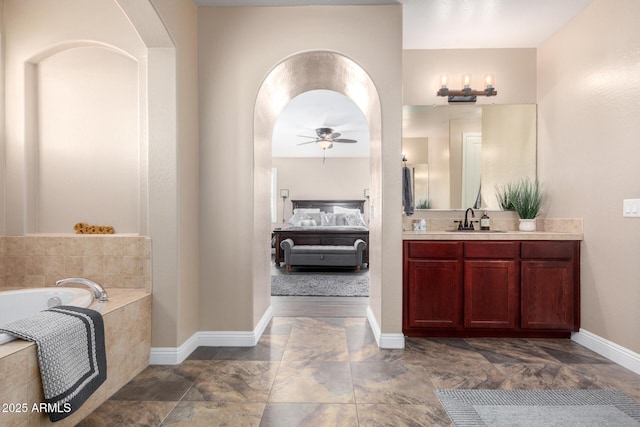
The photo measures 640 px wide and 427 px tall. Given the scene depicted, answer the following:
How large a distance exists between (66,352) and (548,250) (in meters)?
3.35

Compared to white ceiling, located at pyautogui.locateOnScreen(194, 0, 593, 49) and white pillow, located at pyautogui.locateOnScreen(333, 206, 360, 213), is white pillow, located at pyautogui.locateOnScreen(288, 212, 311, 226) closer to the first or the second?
white pillow, located at pyautogui.locateOnScreen(333, 206, 360, 213)

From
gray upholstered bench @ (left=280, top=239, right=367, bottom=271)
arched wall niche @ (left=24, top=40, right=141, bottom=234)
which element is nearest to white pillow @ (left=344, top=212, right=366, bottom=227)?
gray upholstered bench @ (left=280, top=239, right=367, bottom=271)

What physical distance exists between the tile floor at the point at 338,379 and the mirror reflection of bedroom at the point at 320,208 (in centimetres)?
103

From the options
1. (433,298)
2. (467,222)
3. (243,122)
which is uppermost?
(243,122)

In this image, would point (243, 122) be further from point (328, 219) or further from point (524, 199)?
point (328, 219)

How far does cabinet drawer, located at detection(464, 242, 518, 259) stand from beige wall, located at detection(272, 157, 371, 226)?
5.96 meters

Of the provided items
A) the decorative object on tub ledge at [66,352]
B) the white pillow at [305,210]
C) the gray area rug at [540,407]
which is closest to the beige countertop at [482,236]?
the gray area rug at [540,407]

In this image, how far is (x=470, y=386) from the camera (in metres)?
2.05

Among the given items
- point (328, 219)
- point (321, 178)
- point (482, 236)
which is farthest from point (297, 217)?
point (482, 236)

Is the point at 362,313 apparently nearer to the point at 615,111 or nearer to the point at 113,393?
the point at 113,393

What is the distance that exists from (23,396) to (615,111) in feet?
12.6

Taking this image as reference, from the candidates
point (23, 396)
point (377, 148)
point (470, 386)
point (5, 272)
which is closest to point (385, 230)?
point (377, 148)

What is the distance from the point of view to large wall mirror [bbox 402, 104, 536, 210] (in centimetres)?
334

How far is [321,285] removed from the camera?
4883mm
